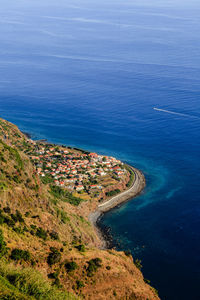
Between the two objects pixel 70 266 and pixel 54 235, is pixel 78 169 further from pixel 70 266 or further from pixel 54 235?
pixel 70 266

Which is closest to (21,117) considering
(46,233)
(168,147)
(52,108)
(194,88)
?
(52,108)

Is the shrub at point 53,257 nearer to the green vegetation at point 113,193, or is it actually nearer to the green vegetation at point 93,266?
the green vegetation at point 93,266

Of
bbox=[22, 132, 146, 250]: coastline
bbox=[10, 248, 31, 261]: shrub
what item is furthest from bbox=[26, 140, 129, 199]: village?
bbox=[10, 248, 31, 261]: shrub

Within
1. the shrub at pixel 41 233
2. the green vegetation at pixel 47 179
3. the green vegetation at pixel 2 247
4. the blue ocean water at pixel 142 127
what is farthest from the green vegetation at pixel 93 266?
the green vegetation at pixel 47 179

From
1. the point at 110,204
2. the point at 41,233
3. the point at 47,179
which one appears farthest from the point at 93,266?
the point at 47,179

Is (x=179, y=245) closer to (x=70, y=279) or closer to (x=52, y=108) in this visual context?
(x=70, y=279)

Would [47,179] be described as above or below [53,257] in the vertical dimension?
above

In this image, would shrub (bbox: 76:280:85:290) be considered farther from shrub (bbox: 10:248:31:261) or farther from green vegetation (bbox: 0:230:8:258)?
green vegetation (bbox: 0:230:8:258)
